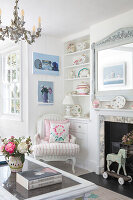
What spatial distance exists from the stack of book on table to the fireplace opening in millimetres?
1840

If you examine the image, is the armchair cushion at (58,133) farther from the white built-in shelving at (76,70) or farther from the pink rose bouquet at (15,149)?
the pink rose bouquet at (15,149)

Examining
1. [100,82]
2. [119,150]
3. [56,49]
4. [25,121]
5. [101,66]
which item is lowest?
[119,150]

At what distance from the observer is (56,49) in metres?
4.57

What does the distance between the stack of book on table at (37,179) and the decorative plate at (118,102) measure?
1759 millimetres

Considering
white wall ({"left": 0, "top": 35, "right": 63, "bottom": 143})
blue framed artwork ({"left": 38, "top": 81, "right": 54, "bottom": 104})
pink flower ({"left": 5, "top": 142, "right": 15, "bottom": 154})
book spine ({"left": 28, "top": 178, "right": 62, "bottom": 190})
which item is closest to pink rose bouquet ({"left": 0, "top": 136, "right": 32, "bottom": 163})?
pink flower ({"left": 5, "top": 142, "right": 15, "bottom": 154})

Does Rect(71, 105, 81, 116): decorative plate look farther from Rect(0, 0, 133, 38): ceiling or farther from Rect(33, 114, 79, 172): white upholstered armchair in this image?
Rect(0, 0, 133, 38): ceiling

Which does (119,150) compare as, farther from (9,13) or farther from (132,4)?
(9,13)

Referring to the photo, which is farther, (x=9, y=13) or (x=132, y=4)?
(x=9, y=13)

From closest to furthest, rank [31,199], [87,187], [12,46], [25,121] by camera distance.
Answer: [31,199] → [87,187] → [25,121] → [12,46]

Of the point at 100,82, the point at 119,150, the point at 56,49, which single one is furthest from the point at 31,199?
the point at 56,49

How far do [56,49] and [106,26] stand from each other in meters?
1.30

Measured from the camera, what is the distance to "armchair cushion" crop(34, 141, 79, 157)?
11.6ft

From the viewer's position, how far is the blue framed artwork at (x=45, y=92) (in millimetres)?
4281

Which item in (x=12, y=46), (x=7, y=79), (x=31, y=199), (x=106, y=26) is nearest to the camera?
(x=31, y=199)
